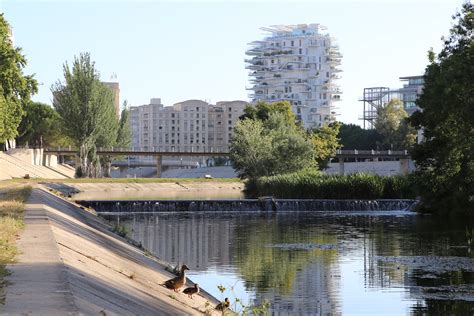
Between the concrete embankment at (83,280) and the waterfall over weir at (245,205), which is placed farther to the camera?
the waterfall over weir at (245,205)

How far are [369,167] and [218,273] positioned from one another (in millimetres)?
143965

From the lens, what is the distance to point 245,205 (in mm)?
66812

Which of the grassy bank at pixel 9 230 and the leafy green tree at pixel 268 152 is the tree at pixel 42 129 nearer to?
the leafy green tree at pixel 268 152

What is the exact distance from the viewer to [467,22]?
5094 centimetres

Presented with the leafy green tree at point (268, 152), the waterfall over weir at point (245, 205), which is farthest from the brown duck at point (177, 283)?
the leafy green tree at point (268, 152)

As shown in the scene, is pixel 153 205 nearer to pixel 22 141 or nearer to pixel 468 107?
pixel 468 107

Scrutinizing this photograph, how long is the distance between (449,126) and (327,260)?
24441mm

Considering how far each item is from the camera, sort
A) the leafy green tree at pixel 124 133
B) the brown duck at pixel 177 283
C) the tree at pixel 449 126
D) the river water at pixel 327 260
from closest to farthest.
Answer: the brown duck at pixel 177 283
the river water at pixel 327 260
the tree at pixel 449 126
the leafy green tree at pixel 124 133

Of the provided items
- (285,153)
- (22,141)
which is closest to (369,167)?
(22,141)

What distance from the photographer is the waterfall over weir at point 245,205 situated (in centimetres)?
6431

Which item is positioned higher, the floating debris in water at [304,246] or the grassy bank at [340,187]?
the grassy bank at [340,187]

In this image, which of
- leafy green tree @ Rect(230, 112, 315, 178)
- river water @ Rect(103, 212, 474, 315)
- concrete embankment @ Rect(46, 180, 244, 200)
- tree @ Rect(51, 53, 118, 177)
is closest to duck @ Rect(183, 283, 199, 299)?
river water @ Rect(103, 212, 474, 315)

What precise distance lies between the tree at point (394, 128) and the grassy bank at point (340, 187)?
315 feet

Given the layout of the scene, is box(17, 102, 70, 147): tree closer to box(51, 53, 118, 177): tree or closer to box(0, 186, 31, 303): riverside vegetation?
box(51, 53, 118, 177): tree
